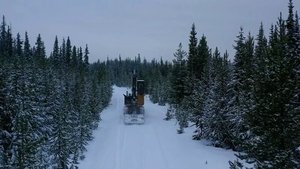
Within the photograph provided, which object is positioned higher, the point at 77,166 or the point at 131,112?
the point at 131,112

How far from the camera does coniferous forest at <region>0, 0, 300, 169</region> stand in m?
10.8

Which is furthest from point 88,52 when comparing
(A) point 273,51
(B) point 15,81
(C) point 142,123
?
(A) point 273,51

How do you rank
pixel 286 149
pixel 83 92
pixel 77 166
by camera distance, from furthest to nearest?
pixel 83 92
pixel 77 166
pixel 286 149

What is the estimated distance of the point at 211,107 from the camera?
25219mm

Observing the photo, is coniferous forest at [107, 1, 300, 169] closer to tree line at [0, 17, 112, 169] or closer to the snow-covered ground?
the snow-covered ground

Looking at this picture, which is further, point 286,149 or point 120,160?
point 120,160

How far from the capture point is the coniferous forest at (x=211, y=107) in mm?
10781

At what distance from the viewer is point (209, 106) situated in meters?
25.4

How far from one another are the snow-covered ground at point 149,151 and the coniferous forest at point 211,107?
98 cm

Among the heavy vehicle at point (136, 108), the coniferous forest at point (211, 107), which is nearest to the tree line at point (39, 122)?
the coniferous forest at point (211, 107)

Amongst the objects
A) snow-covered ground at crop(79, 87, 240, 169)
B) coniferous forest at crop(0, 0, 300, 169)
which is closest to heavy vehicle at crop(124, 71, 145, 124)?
snow-covered ground at crop(79, 87, 240, 169)

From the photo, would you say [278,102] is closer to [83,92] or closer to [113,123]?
[113,123]

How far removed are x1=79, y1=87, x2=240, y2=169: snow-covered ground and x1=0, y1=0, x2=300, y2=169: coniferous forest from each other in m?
0.98

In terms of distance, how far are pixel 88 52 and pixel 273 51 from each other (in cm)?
10392
